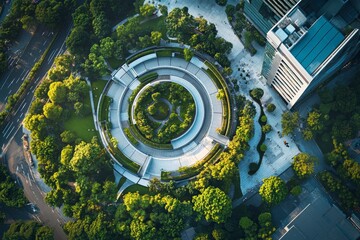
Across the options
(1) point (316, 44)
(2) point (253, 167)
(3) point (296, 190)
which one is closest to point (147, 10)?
(1) point (316, 44)

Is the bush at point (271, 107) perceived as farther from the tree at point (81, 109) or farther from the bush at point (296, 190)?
the tree at point (81, 109)

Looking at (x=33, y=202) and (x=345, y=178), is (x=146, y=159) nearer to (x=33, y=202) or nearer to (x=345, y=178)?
(x=33, y=202)

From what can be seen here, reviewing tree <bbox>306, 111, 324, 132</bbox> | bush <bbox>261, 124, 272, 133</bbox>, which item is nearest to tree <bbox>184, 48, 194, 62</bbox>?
bush <bbox>261, 124, 272, 133</bbox>

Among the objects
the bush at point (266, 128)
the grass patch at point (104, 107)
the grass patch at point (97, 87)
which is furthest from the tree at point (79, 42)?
the bush at point (266, 128)

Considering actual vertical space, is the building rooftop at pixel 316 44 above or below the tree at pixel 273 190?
above

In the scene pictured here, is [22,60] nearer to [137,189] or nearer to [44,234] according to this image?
[44,234]

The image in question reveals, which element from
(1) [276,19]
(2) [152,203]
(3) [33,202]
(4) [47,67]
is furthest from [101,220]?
(1) [276,19]
